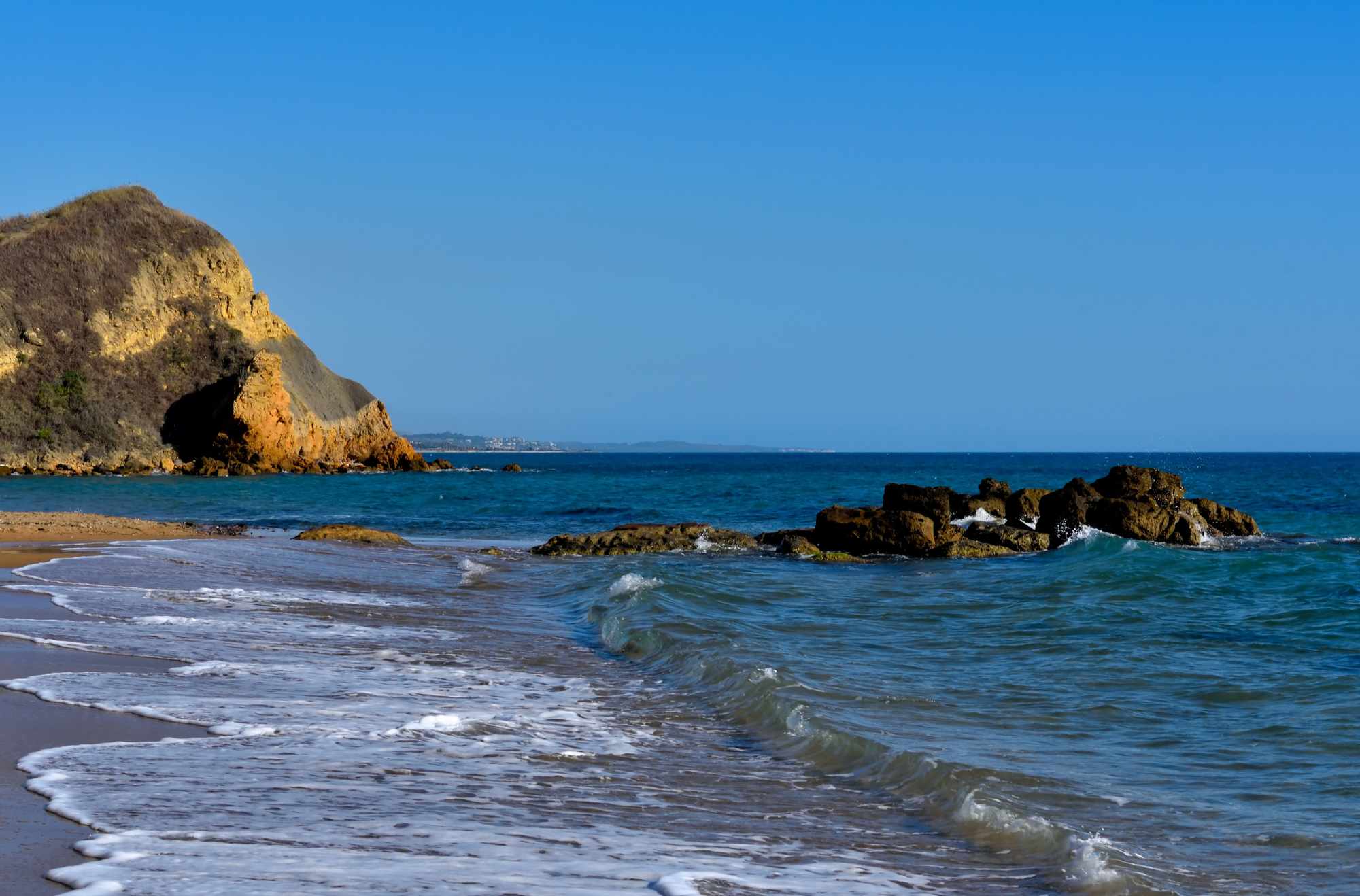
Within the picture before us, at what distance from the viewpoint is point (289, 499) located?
1735 inches

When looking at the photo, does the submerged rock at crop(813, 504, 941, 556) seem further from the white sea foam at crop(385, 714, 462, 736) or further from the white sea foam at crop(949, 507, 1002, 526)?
the white sea foam at crop(385, 714, 462, 736)

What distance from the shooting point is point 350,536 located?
2581cm

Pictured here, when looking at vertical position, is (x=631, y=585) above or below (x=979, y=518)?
below

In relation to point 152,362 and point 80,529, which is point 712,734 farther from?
point 152,362

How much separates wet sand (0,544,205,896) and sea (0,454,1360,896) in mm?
138

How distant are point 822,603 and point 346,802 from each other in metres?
10.6

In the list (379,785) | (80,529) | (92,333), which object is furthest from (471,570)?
(92,333)

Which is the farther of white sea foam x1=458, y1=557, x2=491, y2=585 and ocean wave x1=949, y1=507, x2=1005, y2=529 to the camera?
ocean wave x1=949, y1=507, x2=1005, y2=529

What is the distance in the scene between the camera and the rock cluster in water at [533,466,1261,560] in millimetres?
23297

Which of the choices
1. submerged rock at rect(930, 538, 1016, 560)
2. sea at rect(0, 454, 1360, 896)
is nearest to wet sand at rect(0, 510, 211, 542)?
sea at rect(0, 454, 1360, 896)

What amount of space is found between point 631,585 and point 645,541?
8094mm

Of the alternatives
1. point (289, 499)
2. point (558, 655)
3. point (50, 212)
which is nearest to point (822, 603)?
point (558, 655)

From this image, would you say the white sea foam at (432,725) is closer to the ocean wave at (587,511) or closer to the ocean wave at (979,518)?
the ocean wave at (979,518)

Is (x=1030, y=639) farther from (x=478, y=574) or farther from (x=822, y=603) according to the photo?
(x=478, y=574)
